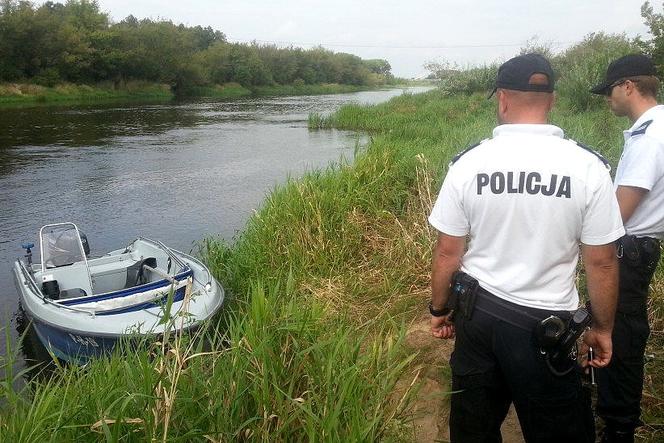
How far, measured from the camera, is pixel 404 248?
5.59 m

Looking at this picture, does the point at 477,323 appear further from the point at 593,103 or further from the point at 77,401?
the point at 593,103

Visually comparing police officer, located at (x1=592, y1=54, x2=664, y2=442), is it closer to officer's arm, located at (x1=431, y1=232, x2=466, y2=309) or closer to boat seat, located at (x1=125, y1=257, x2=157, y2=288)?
officer's arm, located at (x1=431, y1=232, x2=466, y2=309)

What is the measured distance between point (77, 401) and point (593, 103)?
47.4 ft

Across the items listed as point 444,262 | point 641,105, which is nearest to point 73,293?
point 444,262

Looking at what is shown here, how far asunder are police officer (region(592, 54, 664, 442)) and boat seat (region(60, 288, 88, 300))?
531 centimetres

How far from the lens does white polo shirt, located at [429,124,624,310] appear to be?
74.4 inches

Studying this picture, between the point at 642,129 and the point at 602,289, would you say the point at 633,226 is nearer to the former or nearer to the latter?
the point at 642,129

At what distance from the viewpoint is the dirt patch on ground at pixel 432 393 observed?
3057 millimetres

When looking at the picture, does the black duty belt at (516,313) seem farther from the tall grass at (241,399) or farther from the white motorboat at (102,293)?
the white motorboat at (102,293)

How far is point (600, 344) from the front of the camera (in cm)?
214

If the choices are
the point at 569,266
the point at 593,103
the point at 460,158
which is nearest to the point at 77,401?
the point at 460,158

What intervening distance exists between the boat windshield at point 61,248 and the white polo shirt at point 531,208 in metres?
5.66

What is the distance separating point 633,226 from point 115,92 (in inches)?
1842

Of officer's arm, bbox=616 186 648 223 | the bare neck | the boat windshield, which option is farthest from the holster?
the boat windshield
